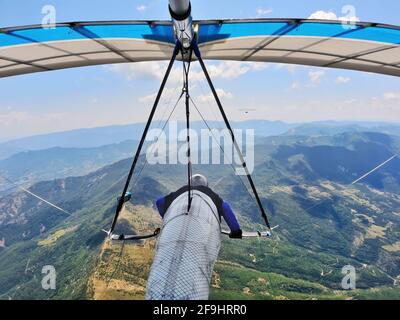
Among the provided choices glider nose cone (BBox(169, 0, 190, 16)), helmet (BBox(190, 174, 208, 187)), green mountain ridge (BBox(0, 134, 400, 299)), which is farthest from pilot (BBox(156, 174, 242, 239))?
green mountain ridge (BBox(0, 134, 400, 299))

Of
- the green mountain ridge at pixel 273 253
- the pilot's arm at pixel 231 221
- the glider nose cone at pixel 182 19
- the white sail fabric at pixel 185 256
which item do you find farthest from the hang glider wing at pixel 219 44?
the green mountain ridge at pixel 273 253

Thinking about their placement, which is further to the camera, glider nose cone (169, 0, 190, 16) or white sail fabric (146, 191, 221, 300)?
glider nose cone (169, 0, 190, 16)

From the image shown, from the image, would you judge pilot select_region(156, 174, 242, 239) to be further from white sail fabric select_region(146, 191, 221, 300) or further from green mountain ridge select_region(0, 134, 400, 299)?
green mountain ridge select_region(0, 134, 400, 299)

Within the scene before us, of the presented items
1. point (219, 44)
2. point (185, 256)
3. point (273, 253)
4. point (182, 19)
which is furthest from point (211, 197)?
→ point (273, 253)

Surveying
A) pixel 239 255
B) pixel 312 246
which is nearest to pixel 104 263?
pixel 239 255

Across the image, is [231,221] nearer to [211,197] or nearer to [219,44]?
[211,197]
